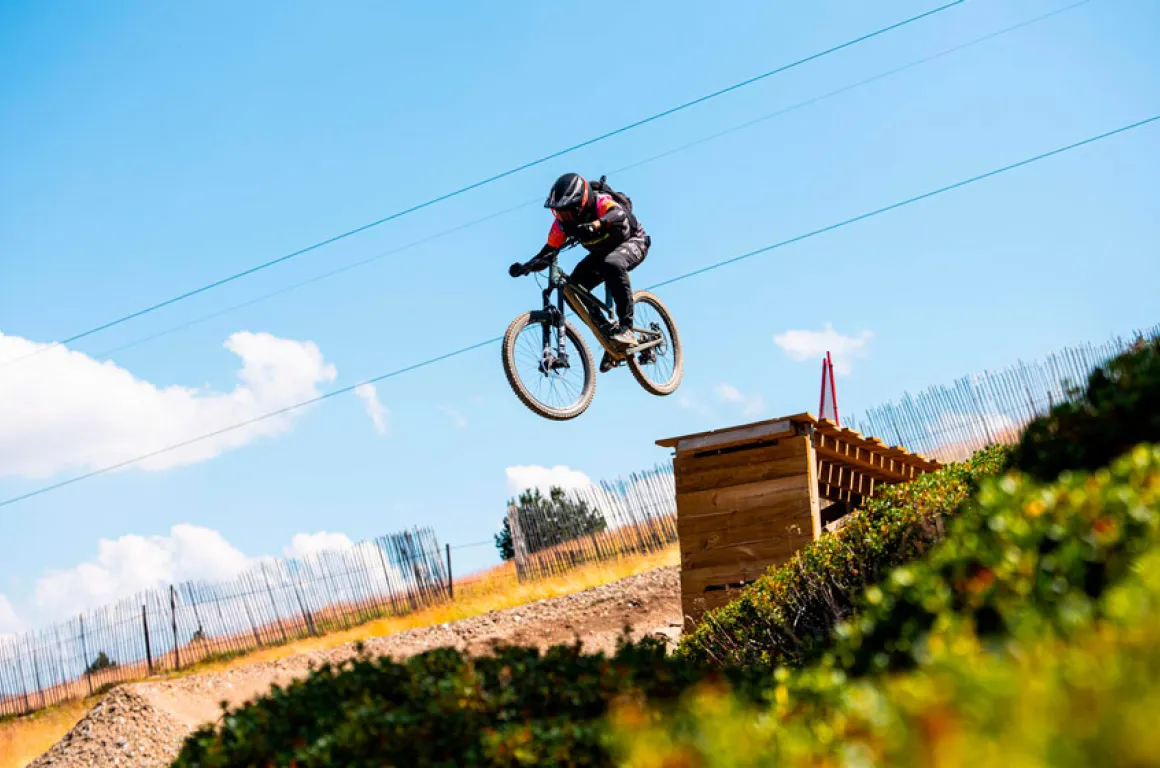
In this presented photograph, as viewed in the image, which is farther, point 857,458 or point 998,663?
point 857,458

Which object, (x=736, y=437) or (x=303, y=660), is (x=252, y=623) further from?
(x=736, y=437)

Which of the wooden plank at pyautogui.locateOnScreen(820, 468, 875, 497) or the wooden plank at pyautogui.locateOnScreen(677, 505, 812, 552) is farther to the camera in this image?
the wooden plank at pyautogui.locateOnScreen(820, 468, 875, 497)

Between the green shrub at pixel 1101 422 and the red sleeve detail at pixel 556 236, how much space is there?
6.16 meters

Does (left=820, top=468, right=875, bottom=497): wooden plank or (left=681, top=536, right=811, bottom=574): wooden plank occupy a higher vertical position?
(left=820, top=468, right=875, bottom=497): wooden plank

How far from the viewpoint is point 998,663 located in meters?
2.03

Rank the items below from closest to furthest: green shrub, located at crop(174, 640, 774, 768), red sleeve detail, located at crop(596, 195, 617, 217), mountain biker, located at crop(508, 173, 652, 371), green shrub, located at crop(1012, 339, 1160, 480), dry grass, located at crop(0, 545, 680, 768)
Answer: green shrub, located at crop(174, 640, 774, 768) < green shrub, located at crop(1012, 339, 1160, 480) < mountain biker, located at crop(508, 173, 652, 371) < red sleeve detail, located at crop(596, 195, 617, 217) < dry grass, located at crop(0, 545, 680, 768)

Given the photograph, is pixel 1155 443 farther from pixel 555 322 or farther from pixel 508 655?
pixel 555 322

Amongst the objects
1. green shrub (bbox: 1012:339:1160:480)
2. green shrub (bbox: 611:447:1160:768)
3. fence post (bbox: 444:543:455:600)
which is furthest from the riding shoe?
fence post (bbox: 444:543:455:600)

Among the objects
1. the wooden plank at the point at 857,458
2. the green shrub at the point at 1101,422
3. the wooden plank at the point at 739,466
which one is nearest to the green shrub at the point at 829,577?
the wooden plank at the point at 739,466

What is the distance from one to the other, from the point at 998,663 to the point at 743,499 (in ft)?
25.2

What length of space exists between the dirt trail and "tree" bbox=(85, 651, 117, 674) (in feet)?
24.2

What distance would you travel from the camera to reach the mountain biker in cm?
965

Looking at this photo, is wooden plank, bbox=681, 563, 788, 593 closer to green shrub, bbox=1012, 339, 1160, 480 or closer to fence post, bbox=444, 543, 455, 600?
green shrub, bbox=1012, 339, 1160, 480

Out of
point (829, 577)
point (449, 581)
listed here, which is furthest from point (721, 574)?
point (449, 581)
